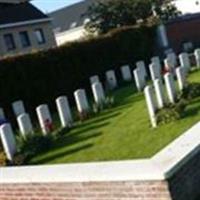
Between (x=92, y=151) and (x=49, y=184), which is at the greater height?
(x=49, y=184)

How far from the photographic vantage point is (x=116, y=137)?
39.0ft

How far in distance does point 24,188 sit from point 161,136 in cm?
440

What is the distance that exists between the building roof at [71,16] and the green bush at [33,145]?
5214 centimetres

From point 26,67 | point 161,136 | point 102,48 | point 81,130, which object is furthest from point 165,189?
point 102,48

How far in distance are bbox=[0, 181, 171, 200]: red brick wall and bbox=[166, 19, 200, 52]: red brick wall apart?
89.8ft

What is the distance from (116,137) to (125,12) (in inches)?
1355

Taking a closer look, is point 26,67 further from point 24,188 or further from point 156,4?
point 156,4

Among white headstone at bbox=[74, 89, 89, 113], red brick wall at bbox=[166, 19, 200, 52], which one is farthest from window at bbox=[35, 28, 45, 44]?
white headstone at bbox=[74, 89, 89, 113]

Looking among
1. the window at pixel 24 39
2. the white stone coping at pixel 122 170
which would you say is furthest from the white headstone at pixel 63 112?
the window at pixel 24 39

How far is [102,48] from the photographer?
80.5ft

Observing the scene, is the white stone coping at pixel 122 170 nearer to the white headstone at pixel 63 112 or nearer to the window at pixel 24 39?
the white headstone at pixel 63 112

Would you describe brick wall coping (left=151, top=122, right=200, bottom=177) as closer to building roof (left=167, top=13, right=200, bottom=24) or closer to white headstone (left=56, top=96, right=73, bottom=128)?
white headstone (left=56, top=96, right=73, bottom=128)

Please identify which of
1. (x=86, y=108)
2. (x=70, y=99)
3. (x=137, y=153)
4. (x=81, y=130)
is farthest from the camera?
(x=70, y=99)

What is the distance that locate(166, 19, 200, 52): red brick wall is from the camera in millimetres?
34812
